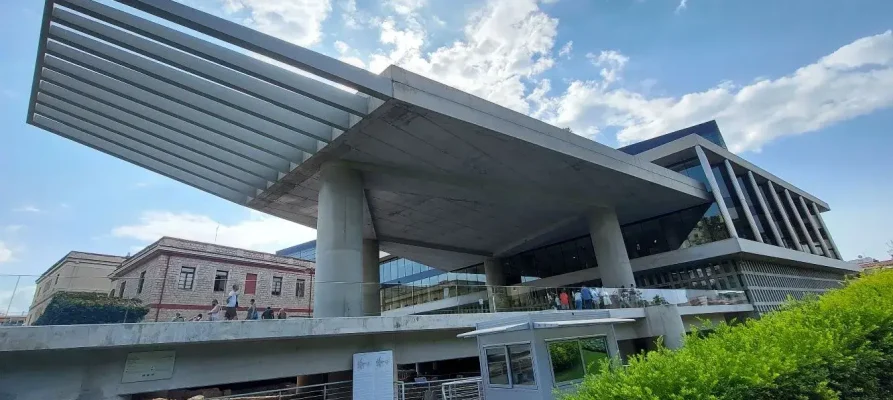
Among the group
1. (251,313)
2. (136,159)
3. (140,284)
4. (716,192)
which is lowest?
(251,313)

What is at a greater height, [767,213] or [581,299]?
[767,213]

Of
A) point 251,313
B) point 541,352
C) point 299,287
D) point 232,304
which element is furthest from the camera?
point 299,287

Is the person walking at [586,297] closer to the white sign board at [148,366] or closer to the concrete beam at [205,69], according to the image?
the concrete beam at [205,69]

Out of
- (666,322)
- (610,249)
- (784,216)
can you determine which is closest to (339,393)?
(666,322)

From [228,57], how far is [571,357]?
36.3 feet

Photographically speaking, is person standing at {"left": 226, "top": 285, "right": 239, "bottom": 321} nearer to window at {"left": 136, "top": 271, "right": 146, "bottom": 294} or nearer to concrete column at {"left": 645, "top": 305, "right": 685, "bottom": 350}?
window at {"left": 136, "top": 271, "right": 146, "bottom": 294}

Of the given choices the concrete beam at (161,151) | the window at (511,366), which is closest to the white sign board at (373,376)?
the window at (511,366)

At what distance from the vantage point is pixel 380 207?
869 inches

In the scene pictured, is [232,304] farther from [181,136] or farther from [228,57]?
[181,136]

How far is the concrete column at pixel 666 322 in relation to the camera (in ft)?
53.3

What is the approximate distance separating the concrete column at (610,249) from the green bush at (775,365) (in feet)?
57.2

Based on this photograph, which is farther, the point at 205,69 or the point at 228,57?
the point at 205,69

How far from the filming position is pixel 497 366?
30.9 ft

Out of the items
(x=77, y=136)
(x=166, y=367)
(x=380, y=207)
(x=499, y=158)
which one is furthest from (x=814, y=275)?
(x=77, y=136)
